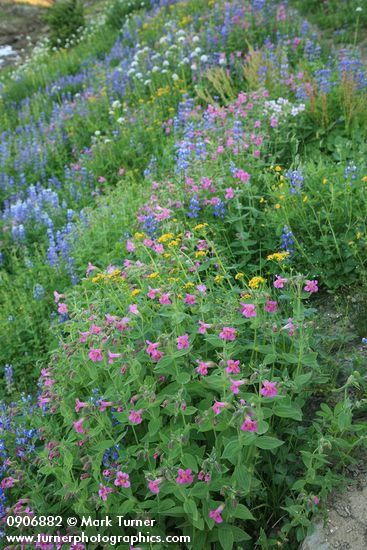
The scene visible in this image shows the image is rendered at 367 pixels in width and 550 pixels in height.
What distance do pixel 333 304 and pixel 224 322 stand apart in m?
1.23

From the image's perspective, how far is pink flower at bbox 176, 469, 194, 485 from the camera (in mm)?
1907

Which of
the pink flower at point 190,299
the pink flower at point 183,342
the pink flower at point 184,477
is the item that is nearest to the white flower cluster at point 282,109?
the pink flower at point 190,299

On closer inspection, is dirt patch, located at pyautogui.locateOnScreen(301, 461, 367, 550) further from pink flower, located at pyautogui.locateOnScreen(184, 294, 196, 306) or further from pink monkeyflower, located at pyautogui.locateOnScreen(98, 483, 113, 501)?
pink flower, located at pyautogui.locateOnScreen(184, 294, 196, 306)

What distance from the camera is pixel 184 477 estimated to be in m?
1.92

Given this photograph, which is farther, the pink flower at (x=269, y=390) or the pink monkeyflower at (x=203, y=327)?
the pink monkeyflower at (x=203, y=327)

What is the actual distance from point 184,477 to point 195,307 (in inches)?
32.8

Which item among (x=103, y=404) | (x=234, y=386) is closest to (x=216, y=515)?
(x=234, y=386)

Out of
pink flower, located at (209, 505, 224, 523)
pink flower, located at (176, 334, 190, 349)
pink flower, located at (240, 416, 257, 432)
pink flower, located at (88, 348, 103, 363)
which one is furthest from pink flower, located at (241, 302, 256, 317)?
pink flower, located at (209, 505, 224, 523)

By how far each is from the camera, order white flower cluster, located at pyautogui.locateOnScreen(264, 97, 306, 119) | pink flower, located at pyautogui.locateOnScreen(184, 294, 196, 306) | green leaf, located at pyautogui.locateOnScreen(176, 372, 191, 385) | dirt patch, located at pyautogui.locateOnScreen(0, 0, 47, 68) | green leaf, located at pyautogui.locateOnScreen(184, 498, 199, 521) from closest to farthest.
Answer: green leaf, located at pyautogui.locateOnScreen(184, 498, 199, 521)
green leaf, located at pyautogui.locateOnScreen(176, 372, 191, 385)
pink flower, located at pyautogui.locateOnScreen(184, 294, 196, 306)
white flower cluster, located at pyautogui.locateOnScreen(264, 97, 306, 119)
dirt patch, located at pyautogui.locateOnScreen(0, 0, 47, 68)

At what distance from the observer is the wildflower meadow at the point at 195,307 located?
2051mm

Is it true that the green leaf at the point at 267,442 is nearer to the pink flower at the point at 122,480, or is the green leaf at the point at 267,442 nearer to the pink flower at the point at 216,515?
the pink flower at the point at 216,515

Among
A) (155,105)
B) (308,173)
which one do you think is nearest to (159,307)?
(308,173)

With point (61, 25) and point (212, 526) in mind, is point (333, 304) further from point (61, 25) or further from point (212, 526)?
point (61, 25)

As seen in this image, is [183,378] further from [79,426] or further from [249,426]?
[79,426]
